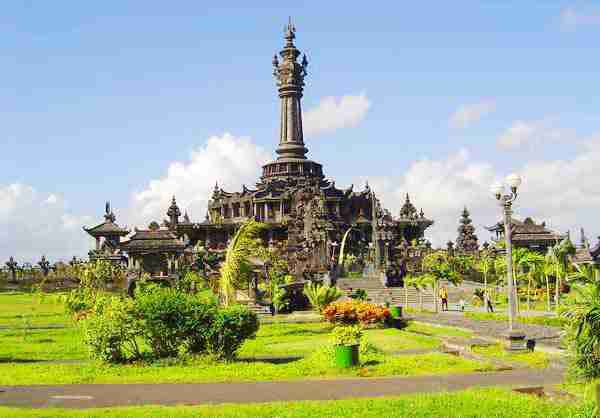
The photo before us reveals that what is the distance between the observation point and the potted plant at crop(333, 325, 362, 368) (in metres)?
20.2


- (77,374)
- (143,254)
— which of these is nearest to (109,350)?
(77,374)

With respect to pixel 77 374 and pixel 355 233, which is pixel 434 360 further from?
pixel 355 233

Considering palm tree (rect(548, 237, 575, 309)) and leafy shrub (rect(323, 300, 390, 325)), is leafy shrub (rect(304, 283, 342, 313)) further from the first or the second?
palm tree (rect(548, 237, 575, 309))

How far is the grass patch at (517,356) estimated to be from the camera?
789 inches

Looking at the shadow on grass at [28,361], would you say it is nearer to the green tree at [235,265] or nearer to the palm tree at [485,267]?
the green tree at [235,265]

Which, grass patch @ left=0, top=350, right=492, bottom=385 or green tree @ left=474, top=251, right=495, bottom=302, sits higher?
green tree @ left=474, top=251, right=495, bottom=302

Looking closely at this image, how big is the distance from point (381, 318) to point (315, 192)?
40026 millimetres

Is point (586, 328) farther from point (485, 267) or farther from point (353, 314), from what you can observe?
point (485, 267)

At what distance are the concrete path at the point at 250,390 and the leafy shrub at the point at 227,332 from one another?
3.72 m

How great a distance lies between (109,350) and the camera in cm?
2147

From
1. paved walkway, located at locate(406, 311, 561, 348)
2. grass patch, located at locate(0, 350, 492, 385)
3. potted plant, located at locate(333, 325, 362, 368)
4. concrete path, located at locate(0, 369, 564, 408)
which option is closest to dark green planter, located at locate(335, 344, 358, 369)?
potted plant, located at locate(333, 325, 362, 368)

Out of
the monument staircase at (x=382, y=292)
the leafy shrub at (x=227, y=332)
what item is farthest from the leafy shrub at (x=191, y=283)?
the leafy shrub at (x=227, y=332)

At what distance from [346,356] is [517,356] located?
210 inches

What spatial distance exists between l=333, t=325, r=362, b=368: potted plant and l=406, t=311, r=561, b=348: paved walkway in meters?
5.61
